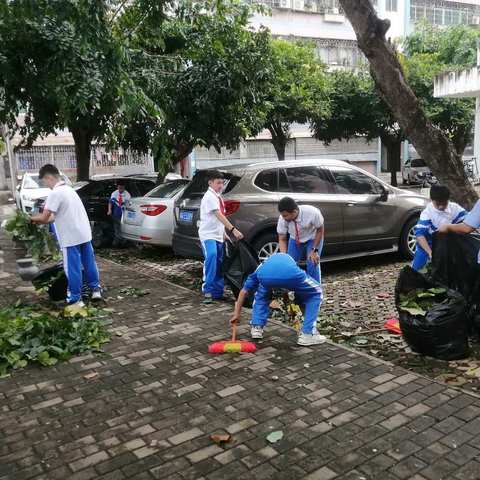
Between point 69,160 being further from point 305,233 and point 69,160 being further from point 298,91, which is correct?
point 305,233

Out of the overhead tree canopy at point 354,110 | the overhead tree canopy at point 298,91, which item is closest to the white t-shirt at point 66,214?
the overhead tree canopy at point 298,91

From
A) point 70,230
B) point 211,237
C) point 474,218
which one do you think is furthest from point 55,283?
point 474,218

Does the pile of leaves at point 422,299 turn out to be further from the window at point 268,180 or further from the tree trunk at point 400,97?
the window at point 268,180

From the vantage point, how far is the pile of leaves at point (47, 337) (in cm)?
472

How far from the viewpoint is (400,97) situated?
509 cm

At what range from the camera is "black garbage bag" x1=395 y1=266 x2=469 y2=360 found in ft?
14.3

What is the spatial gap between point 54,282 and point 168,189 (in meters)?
3.39

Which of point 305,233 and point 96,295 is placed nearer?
point 305,233

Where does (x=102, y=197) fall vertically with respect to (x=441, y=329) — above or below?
above

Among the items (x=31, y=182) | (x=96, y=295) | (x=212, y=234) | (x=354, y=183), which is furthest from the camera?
(x=31, y=182)

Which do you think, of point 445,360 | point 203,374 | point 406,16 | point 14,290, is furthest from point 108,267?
point 406,16

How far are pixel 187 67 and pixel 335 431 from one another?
29.3 feet

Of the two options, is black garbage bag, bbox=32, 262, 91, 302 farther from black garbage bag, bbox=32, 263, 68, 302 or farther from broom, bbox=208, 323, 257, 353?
broom, bbox=208, 323, 257, 353

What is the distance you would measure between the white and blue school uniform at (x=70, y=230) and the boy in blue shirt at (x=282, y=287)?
7.40 ft
